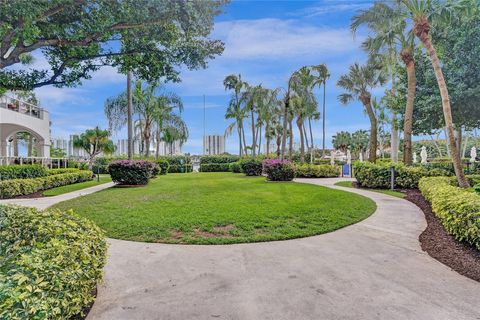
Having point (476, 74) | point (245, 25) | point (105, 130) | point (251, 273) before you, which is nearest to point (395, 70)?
point (476, 74)

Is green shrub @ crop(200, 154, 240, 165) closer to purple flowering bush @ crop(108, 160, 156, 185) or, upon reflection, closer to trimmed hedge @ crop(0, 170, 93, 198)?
trimmed hedge @ crop(0, 170, 93, 198)

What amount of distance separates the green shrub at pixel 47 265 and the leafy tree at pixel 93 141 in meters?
22.0

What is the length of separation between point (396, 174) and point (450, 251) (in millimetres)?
8495

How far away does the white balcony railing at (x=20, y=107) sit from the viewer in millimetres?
14214

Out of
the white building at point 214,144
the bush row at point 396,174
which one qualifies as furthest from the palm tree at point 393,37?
the white building at point 214,144

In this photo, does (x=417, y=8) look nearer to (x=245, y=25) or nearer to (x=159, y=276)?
(x=245, y=25)

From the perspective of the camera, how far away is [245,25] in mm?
4777

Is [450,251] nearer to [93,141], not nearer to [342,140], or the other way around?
[93,141]

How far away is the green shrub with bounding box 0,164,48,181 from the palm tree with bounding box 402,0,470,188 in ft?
51.1

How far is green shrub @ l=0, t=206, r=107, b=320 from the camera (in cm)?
166

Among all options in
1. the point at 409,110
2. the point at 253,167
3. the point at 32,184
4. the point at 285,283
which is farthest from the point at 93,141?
the point at 285,283

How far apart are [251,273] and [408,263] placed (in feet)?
7.08

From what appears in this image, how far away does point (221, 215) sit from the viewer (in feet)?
21.4

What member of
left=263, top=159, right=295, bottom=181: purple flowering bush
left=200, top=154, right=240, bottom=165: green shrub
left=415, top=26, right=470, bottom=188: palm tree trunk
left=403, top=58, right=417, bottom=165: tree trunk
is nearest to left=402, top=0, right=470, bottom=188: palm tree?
left=415, top=26, right=470, bottom=188: palm tree trunk
